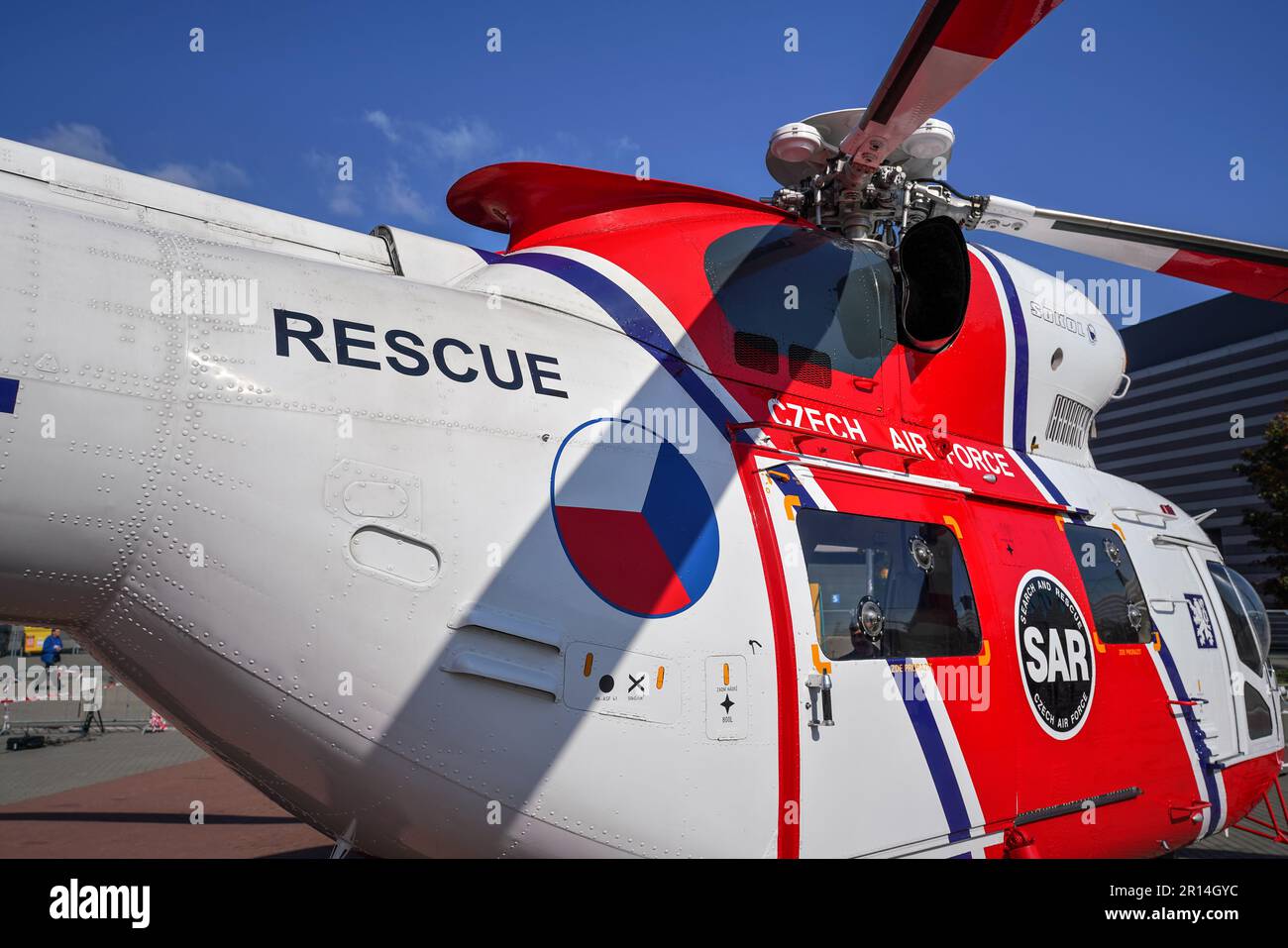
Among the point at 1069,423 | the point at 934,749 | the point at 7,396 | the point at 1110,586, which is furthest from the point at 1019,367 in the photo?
the point at 7,396

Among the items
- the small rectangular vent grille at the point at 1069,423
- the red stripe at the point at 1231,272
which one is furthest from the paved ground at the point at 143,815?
the red stripe at the point at 1231,272

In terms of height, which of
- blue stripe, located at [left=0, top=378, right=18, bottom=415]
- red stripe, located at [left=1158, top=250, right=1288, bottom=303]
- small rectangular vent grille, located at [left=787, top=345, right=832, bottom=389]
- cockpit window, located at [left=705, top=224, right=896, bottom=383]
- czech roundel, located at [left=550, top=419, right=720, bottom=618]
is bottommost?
czech roundel, located at [left=550, top=419, right=720, bottom=618]

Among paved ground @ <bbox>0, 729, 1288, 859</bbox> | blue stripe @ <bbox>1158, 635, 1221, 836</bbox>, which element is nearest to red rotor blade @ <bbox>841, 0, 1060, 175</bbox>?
blue stripe @ <bbox>1158, 635, 1221, 836</bbox>

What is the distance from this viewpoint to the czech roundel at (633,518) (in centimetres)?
318

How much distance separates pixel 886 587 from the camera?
3.91m

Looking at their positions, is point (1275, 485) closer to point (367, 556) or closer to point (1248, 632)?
point (1248, 632)

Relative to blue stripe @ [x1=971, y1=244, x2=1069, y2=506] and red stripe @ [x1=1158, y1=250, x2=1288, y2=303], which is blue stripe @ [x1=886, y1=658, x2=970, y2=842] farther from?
red stripe @ [x1=1158, y1=250, x2=1288, y2=303]

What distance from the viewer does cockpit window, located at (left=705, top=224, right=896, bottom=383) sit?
422cm

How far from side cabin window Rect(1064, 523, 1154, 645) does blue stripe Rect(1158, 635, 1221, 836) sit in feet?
0.60

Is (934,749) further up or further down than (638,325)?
further down

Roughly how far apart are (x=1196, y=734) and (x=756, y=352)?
3.67 m

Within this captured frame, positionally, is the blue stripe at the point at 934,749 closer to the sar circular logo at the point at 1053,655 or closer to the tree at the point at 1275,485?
the sar circular logo at the point at 1053,655

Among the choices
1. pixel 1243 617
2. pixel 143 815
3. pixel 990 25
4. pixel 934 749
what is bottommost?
pixel 143 815
